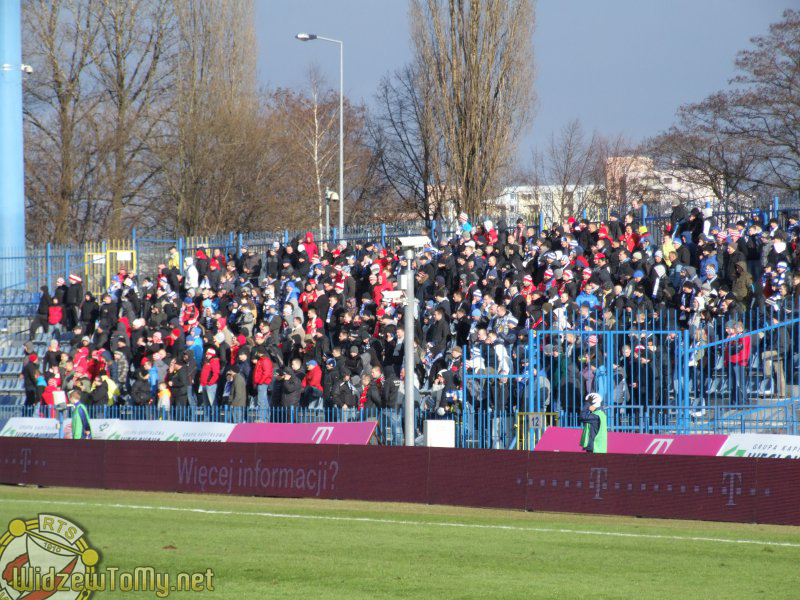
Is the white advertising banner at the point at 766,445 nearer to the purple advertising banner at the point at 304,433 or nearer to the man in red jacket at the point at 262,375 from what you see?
the purple advertising banner at the point at 304,433

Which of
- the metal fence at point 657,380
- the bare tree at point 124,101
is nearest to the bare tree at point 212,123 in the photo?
the bare tree at point 124,101

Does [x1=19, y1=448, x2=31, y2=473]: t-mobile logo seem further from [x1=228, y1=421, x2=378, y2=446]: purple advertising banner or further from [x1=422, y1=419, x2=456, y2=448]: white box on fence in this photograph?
[x1=422, y1=419, x2=456, y2=448]: white box on fence

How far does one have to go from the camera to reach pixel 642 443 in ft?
68.8

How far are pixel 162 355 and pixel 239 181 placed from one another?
100 ft

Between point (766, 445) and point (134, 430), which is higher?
point (766, 445)

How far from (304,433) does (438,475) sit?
4.48 m

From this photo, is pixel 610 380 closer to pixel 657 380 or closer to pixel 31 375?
pixel 657 380

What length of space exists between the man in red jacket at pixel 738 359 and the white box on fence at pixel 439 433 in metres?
4.91

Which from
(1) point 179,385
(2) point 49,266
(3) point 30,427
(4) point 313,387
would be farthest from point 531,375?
(2) point 49,266

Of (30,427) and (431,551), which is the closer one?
(431,551)

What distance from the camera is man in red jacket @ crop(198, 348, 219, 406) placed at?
2920 cm

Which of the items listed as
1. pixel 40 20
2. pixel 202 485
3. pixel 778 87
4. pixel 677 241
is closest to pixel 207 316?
pixel 202 485

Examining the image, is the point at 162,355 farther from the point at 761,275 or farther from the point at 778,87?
the point at 778,87

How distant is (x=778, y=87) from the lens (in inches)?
1884
